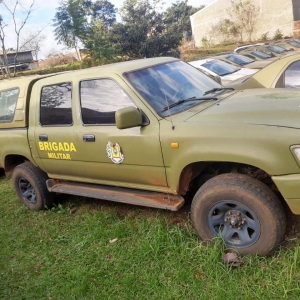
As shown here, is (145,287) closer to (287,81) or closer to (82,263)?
(82,263)

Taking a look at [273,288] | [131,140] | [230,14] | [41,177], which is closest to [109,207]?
[41,177]

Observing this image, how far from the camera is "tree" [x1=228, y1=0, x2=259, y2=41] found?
35841mm

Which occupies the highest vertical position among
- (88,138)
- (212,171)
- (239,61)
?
(239,61)

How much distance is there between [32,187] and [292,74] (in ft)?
12.8

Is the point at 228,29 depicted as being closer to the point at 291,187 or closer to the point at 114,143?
the point at 114,143

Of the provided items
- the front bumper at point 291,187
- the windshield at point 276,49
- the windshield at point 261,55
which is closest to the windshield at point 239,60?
the windshield at point 261,55

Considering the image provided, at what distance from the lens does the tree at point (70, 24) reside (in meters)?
23.2

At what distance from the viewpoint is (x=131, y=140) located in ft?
11.4

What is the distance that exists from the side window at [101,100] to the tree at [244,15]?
3615 centimetres

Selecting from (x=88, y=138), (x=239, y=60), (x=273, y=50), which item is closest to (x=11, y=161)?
(x=88, y=138)

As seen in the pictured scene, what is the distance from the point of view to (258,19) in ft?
118

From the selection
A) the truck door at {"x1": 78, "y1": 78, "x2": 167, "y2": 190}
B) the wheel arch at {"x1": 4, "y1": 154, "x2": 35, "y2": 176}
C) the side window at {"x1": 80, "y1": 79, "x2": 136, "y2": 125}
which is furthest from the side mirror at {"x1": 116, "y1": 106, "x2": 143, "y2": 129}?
the wheel arch at {"x1": 4, "y1": 154, "x2": 35, "y2": 176}

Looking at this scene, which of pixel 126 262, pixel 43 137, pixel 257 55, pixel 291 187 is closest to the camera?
pixel 291 187

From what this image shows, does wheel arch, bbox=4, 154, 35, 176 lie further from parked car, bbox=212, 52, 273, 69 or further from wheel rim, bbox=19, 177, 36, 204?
parked car, bbox=212, 52, 273, 69
